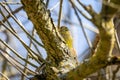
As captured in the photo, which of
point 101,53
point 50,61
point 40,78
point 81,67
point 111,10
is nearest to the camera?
point 111,10

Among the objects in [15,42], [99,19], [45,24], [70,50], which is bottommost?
[15,42]

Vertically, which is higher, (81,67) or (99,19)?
(99,19)

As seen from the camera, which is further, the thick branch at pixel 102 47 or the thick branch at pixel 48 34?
the thick branch at pixel 48 34

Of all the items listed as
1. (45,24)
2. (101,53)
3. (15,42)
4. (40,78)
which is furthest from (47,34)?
(15,42)

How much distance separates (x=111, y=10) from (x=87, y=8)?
2.1 inches

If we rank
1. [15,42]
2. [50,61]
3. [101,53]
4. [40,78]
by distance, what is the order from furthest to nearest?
1. [15,42]
2. [50,61]
3. [40,78]
4. [101,53]

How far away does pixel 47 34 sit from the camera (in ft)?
4.28

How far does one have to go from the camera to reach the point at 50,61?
4.25 feet

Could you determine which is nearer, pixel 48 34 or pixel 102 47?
pixel 102 47

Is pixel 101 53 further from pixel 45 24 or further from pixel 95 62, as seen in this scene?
pixel 45 24

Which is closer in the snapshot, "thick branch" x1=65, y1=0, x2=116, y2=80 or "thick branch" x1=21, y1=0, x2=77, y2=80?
"thick branch" x1=65, y1=0, x2=116, y2=80

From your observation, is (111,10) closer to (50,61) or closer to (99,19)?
(99,19)

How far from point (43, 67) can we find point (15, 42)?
1.52m

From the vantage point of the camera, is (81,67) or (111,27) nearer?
(111,27)
